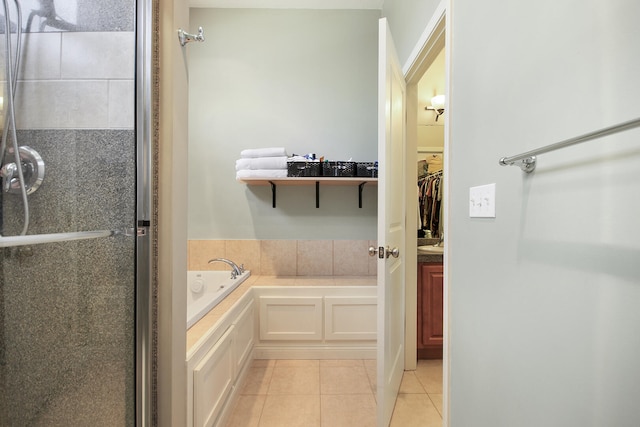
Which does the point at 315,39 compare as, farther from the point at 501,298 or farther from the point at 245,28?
the point at 501,298

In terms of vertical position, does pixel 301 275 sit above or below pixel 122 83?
below

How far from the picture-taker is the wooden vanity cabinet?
6.88ft

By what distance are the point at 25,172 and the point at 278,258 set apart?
76.1 inches

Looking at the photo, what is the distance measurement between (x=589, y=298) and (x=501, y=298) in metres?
0.28

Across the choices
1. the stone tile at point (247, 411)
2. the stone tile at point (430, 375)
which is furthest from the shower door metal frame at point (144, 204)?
the stone tile at point (430, 375)

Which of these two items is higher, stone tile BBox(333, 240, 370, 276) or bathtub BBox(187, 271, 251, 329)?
stone tile BBox(333, 240, 370, 276)

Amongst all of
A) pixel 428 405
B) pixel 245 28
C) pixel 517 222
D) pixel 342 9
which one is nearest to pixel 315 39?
pixel 342 9

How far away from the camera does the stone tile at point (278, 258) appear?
263 cm

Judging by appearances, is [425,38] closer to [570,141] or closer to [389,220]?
[389,220]

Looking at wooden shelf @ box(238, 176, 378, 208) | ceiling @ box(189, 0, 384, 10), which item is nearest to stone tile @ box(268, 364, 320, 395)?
→ wooden shelf @ box(238, 176, 378, 208)

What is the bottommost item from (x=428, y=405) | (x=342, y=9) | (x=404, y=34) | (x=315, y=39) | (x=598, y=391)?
(x=428, y=405)

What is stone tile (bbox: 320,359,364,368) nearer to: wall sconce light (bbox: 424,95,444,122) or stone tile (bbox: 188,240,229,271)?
stone tile (bbox: 188,240,229,271)

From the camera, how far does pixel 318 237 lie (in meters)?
2.67

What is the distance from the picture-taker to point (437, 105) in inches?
105
